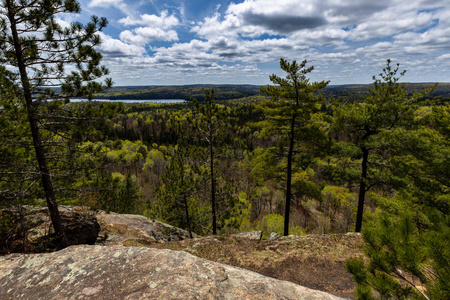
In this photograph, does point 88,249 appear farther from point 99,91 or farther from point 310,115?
point 310,115

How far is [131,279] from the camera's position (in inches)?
120

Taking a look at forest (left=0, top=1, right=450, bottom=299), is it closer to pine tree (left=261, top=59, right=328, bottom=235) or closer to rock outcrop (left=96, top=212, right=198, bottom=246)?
pine tree (left=261, top=59, right=328, bottom=235)

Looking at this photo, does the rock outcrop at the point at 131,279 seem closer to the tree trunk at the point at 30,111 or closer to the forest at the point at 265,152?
the forest at the point at 265,152

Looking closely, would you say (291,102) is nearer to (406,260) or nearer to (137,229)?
(406,260)

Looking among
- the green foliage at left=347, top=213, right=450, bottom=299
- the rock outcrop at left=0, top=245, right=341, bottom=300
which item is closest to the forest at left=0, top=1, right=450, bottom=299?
the green foliage at left=347, top=213, right=450, bottom=299

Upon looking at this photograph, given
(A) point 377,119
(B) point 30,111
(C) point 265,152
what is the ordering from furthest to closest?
(C) point 265,152 → (A) point 377,119 → (B) point 30,111

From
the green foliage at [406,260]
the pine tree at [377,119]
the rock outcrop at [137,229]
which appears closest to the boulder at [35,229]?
the rock outcrop at [137,229]

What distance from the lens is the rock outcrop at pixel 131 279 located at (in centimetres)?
284

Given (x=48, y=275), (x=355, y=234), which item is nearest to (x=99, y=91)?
(x=48, y=275)

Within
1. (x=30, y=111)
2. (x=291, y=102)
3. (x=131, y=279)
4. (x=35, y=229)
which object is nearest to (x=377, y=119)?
(x=291, y=102)

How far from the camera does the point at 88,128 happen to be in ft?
21.2

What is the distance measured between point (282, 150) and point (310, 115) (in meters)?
2.49

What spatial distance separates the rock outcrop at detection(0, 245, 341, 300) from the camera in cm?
284

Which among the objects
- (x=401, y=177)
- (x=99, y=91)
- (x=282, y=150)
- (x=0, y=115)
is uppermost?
(x=99, y=91)
